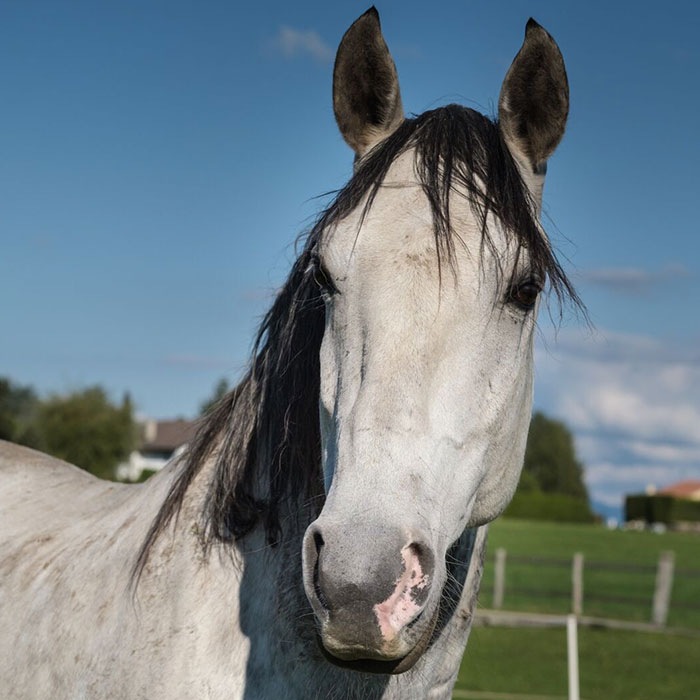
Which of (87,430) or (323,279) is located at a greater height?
(87,430)

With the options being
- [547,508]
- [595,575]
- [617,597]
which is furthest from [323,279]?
[547,508]

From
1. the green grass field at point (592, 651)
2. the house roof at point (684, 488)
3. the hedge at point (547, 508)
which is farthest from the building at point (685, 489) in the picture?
the green grass field at point (592, 651)

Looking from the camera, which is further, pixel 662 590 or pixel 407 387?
pixel 662 590

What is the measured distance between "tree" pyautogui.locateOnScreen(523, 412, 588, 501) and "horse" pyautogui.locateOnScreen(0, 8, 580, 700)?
378 feet

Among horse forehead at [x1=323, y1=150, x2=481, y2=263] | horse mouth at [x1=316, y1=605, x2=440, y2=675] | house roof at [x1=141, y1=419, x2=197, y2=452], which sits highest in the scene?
house roof at [x1=141, y1=419, x2=197, y2=452]

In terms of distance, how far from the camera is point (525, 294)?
2.63 metres

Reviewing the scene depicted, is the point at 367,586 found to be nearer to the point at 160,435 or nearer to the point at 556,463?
the point at 160,435

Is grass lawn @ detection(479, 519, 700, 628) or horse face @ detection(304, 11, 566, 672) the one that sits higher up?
horse face @ detection(304, 11, 566, 672)

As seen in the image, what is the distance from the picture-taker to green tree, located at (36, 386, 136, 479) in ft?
163

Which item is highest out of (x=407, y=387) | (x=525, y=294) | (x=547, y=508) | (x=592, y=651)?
(x=525, y=294)

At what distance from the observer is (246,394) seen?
9.72 feet

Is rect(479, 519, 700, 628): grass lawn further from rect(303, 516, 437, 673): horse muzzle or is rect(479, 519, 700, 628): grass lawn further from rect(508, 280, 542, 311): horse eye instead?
rect(303, 516, 437, 673): horse muzzle

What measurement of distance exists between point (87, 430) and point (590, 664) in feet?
128

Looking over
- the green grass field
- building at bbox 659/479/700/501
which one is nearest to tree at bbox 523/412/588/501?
building at bbox 659/479/700/501
